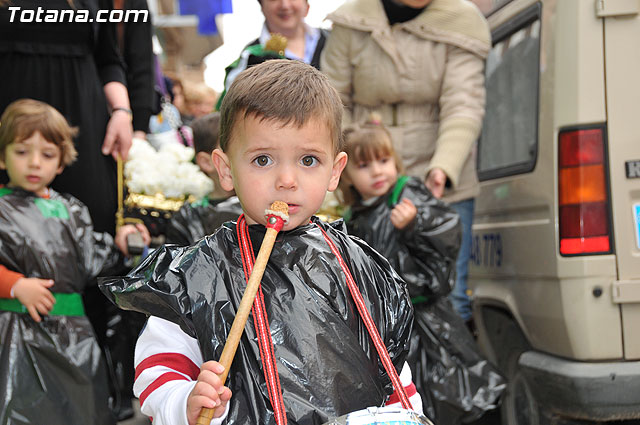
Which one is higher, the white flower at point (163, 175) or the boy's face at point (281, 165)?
the white flower at point (163, 175)

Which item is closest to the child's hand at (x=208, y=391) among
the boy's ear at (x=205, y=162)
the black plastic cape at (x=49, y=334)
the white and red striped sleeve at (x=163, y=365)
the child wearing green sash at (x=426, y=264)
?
the white and red striped sleeve at (x=163, y=365)

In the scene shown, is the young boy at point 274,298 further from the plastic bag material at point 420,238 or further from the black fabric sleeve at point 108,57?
the black fabric sleeve at point 108,57

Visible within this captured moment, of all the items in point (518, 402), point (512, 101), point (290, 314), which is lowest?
point (518, 402)

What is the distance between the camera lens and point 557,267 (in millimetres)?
3088

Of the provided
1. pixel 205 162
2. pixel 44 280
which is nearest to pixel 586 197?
pixel 205 162

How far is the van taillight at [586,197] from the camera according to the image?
9.83 ft

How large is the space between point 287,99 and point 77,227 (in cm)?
185

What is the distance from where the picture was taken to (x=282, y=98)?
177 cm

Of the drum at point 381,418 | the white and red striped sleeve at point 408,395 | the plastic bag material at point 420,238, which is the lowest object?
the white and red striped sleeve at point 408,395

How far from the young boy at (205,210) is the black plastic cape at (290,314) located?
1.42 meters

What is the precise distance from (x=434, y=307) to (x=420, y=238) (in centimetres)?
39

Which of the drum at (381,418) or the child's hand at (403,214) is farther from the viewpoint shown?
the child's hand at (403,214)

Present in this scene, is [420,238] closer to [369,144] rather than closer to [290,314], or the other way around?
[369,144]

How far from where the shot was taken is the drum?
149 centimetres
